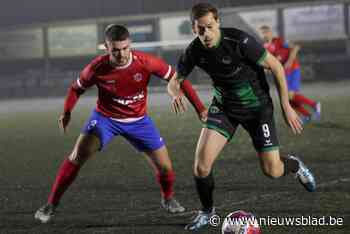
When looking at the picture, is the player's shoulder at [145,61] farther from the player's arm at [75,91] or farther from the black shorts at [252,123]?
the black shorts at [252,123]

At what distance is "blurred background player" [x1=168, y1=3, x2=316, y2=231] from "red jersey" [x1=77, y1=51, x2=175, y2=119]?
1.14ft

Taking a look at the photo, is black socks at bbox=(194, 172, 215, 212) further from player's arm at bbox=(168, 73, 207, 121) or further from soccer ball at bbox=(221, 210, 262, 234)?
soccer ball at bbox=(221, 210, 262, 234)

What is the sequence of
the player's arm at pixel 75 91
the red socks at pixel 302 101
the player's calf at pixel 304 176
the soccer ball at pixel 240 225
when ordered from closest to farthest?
1. the soccer ball at pixel 240 225
2. the player's arm at pixel 75 91
3. the player's calf at pixel 304 176
4. the red socks at pixel 302 101

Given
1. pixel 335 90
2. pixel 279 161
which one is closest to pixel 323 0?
pixel 335 90

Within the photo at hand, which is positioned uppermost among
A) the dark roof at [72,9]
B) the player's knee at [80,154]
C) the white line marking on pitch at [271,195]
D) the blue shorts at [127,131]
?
the blue shorts at [127,131]

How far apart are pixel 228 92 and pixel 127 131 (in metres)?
1.20

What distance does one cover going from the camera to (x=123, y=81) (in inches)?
299

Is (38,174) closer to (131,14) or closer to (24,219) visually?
(24,219)

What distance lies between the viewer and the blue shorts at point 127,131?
7.67 meters

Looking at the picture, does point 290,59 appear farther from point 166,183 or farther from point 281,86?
point 281,86

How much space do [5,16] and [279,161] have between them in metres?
30.7

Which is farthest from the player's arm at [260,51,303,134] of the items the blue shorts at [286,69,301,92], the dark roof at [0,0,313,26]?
the dark roof at [0,0,313,26]

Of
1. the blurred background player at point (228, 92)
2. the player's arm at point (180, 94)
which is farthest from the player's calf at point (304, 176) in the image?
A: the player's arm at point (180, 94)

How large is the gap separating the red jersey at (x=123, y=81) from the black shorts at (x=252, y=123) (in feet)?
2.55
